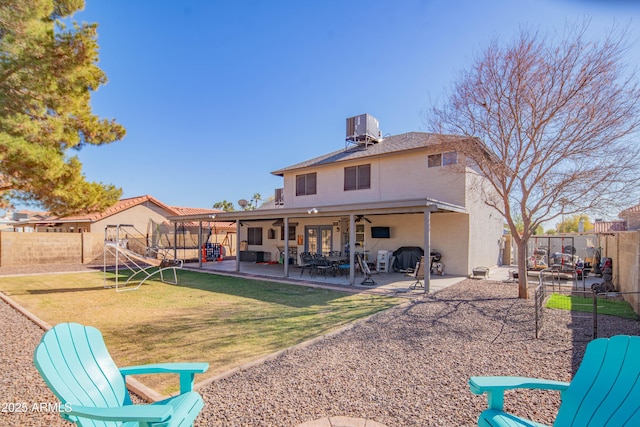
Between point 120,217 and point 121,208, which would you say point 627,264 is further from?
point 120,217

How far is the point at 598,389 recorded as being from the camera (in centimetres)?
217

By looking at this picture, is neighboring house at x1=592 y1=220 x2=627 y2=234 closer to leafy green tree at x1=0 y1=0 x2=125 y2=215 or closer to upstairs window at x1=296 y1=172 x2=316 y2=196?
upstairs window at x1=296 y1=172 x2=316 y2=196

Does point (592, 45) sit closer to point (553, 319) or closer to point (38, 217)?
point (553, 319)

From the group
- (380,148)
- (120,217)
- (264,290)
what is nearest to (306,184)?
(380,148)

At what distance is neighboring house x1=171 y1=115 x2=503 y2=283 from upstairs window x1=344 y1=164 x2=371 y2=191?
3 cm

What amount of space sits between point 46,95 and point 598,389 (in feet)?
34.6

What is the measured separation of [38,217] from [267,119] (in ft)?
75.3

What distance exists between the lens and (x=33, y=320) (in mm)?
6559

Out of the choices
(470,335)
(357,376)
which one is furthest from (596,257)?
(357,376)

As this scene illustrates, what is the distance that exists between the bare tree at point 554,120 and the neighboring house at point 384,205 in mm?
1260

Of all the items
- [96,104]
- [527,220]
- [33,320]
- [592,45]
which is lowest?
[33,320]

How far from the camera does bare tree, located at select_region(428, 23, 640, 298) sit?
7.75 meters

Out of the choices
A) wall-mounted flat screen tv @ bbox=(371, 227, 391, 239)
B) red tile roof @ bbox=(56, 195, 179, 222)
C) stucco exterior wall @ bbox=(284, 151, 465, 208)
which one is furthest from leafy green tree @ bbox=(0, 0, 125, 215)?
red tile roof @ bbox=(56, 195, 179, 222)

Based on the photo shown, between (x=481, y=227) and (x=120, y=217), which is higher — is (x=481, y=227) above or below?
below
